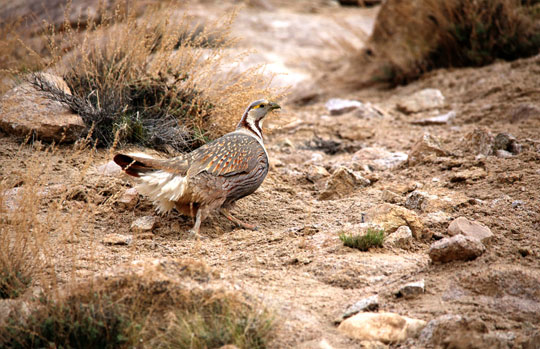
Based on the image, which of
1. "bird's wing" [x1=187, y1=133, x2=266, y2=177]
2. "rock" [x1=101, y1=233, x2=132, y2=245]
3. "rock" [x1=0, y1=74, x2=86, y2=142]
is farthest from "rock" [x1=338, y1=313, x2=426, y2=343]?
"rock" [x1=0, y1=74, x2=86, y2=142]

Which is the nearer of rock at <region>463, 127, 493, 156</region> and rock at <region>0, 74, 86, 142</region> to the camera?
rock at <region>0, 74, 86, 142</region>

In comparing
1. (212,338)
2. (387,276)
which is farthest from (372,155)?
(212,338)

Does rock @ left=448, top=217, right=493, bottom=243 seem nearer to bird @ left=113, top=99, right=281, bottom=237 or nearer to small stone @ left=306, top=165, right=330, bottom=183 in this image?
bird @ left=113, top=99, right=281, bottom=237

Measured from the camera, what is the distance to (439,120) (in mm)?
7191

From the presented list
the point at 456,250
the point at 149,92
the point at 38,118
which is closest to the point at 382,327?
the point at 456,250

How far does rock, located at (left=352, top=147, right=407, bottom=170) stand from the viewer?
5.99m

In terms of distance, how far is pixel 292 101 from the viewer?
30.1 ft

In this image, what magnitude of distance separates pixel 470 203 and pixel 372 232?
47.6 inches

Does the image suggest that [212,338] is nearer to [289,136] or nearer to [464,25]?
[289,136]

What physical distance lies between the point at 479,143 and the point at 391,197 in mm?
1488

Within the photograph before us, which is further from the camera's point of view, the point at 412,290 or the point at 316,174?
the point at 316,174

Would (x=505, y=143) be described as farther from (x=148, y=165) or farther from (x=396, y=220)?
(x=148, y=165)

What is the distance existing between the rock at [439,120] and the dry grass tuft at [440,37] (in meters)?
1.80

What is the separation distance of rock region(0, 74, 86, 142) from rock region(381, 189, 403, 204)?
10.2ft
